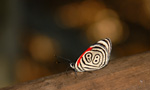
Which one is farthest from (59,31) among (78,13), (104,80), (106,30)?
(104,80)

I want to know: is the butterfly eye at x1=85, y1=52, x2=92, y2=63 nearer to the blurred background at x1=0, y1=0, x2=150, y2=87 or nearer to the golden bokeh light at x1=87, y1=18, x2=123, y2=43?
the blurred background at x1=0, y1=0, x2=150, y2=87

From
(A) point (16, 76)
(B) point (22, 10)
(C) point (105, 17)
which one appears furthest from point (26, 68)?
(C) point (105, 17)

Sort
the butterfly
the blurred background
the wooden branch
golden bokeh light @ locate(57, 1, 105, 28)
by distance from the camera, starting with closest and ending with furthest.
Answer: the wooden branch
the butterfly
the blurred background
golden bokeh light @ locate(57, 1, 105, 28)

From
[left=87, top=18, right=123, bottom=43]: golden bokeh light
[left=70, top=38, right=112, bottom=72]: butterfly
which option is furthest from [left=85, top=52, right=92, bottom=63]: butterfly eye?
[left=87, top=18, right=123, bottom=43]: golden bokeh light

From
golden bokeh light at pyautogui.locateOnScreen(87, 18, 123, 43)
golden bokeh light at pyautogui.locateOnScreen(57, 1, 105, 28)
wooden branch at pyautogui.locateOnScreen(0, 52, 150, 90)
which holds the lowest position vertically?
golden bokeh light at pyautogui.locateOnScreen(87, 18, 123, 43)

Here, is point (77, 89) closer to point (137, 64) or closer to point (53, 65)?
point (137, 64)

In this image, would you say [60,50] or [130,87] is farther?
[60,50]

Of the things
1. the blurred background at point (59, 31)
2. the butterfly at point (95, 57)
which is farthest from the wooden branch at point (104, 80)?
the blurred background at point (59, 31)
